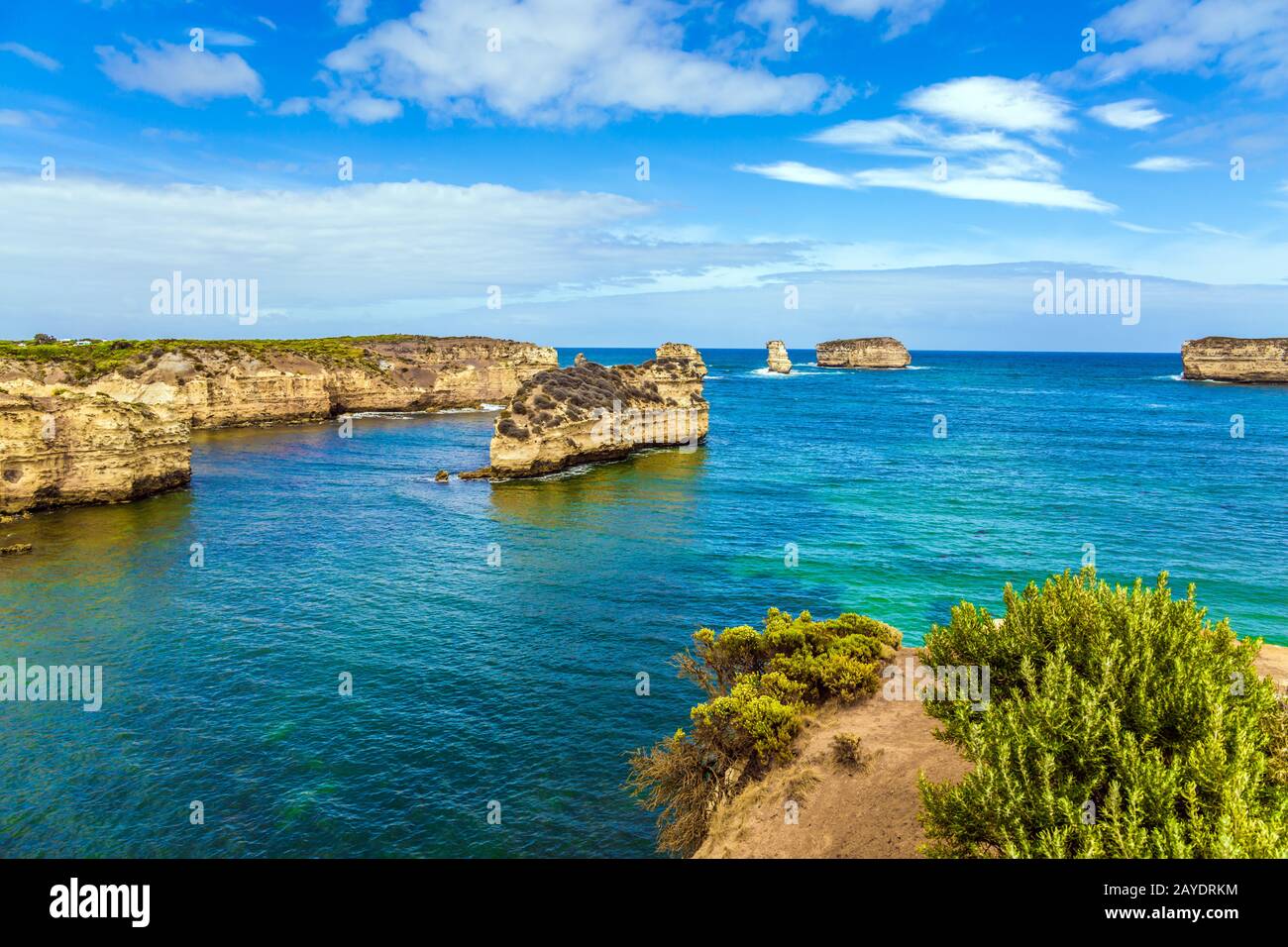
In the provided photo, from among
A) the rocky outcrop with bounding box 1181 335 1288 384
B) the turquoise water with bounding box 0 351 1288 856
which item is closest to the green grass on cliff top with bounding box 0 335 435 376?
the turquoise water with bounding box 0 351 1288 856

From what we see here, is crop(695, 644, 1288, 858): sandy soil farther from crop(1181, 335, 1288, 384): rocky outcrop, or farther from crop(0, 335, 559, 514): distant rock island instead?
crop(1181, 335, 1288, 384): rocky outcrop

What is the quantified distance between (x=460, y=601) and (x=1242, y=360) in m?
228

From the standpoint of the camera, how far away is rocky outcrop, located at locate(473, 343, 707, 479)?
225 ft

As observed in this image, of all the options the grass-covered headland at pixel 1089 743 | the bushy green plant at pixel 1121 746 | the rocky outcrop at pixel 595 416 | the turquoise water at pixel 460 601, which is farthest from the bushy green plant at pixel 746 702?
the rocky outcrop at pixel 595 416

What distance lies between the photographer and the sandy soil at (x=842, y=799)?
53.4 ft

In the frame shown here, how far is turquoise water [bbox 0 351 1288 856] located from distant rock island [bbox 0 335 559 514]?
127 inches

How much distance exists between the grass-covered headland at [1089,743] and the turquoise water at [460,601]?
7735mm

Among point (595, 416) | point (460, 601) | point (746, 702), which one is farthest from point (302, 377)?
point (746, 702)

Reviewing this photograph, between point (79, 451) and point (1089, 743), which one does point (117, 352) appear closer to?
point (79, 451)

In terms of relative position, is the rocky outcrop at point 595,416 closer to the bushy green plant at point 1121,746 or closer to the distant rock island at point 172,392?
the distant rock island at point 172,392

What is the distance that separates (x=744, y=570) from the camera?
41125 mm
